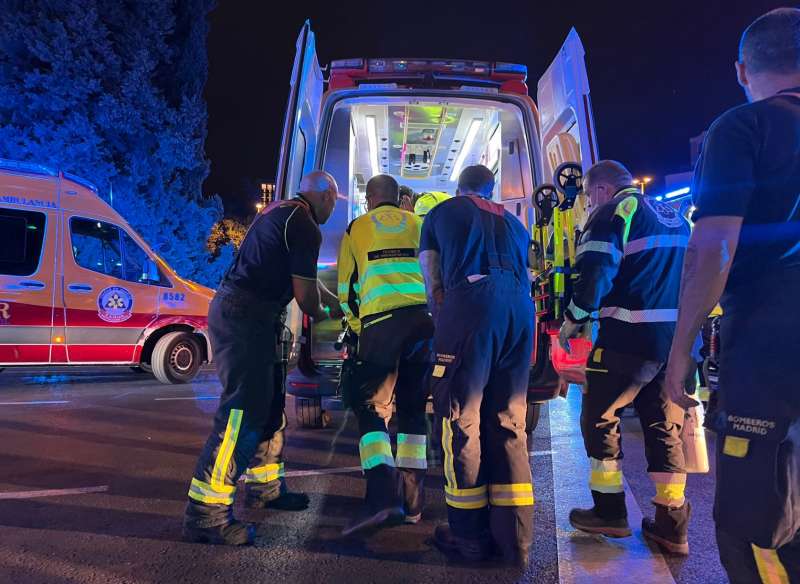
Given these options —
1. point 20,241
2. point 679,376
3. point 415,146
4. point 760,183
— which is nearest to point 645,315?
point 679,376

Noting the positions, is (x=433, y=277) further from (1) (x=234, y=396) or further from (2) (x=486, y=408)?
(1) (x=234, y=396)

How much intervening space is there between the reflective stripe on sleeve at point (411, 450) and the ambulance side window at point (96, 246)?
5805mm

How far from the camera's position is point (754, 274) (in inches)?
57.1

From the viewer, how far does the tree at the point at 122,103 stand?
12.4 m

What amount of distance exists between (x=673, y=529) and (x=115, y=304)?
6.89 meters

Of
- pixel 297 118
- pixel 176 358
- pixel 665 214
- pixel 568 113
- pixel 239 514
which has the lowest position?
pixel 239 514

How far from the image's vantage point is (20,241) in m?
6.90

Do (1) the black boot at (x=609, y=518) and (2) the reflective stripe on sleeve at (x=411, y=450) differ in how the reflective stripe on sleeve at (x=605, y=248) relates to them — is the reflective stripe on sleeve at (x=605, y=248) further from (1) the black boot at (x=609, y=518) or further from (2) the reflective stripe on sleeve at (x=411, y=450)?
(2) the reflective stripe on sleeve at (x=411, y=450)

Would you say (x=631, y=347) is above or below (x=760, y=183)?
below

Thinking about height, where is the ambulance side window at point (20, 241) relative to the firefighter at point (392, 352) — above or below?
above

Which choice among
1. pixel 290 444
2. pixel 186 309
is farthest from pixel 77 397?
pixel 290 444

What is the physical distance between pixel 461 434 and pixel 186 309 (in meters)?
6.29

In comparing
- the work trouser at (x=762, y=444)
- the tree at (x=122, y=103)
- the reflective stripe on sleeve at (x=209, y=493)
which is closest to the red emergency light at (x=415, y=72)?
the reflective stripe on sleeve at (x=209, y=493)

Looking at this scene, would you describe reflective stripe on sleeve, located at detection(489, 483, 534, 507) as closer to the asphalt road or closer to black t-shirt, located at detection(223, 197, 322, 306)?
the asphalt road
